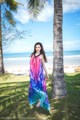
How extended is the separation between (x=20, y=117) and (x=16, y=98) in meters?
2.48

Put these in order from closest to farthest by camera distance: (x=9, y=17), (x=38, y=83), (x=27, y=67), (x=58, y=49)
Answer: (x=38, y=83) < (x=58, y=49) < (x=9, y=17) < (x=27, y=67)

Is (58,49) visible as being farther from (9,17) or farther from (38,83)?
(9,17)

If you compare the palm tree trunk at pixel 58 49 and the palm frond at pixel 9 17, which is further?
the palm frond at pixel 9 17

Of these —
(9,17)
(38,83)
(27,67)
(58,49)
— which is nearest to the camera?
(38,83)

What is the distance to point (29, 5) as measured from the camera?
407 inches

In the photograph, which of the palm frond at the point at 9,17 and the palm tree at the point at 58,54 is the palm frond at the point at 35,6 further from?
the palm frond at the point at 9,17

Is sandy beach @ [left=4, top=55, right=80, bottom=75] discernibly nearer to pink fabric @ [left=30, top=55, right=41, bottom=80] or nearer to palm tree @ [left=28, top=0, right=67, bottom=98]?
palm tree @ [left=28, top=0, right=67, bottom=98]

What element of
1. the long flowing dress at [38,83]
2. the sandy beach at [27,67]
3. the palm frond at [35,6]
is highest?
the palm frond at [35,6]

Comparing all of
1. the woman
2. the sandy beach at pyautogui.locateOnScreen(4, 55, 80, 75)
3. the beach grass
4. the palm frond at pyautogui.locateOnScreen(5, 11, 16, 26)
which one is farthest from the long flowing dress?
the sandy beach at pyautogui.locateOnScreen(4, 55, 80, 75)

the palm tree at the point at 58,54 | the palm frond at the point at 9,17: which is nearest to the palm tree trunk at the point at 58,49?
the palm tree at the point at 58,54

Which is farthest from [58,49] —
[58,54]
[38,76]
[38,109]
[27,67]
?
[27,67]

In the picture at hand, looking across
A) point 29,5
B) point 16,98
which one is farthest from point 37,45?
point 29,5

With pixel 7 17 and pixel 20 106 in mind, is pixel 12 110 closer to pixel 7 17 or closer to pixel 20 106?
pixel 20 106

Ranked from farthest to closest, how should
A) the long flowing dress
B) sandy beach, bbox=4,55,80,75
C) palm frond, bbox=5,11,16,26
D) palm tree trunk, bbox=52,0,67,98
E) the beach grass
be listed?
sandy beach, bbox=4,55,80,75 → palm frond, bbox=5,11,16,26 → palm tree trunk, bbox=52,0,67,98 → the long flowing dress → the beach grass
